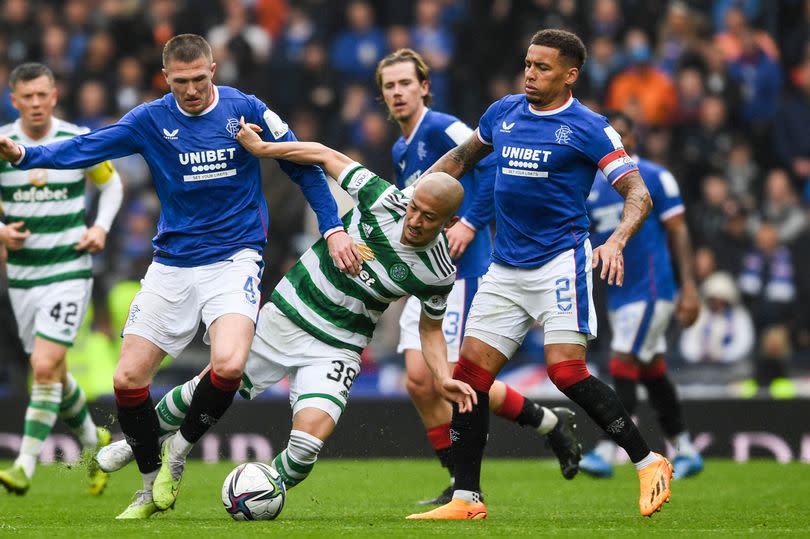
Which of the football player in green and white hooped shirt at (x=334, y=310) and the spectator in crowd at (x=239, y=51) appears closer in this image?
the football player in green and white hooped shirt at (x=334, y=310)

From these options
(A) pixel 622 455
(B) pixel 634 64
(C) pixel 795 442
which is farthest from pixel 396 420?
(B) pixel 634 64

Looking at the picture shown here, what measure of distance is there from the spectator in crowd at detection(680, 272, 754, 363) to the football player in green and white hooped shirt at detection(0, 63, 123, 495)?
659cm

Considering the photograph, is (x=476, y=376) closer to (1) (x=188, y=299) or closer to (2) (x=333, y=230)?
(2) (x=333, y=230)

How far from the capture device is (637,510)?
856 cm

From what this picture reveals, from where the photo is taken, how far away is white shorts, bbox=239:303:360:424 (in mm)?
7883

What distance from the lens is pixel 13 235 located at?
9.86 metres

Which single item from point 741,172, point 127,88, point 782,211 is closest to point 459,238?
point 782,211

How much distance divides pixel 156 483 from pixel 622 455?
6.63 m

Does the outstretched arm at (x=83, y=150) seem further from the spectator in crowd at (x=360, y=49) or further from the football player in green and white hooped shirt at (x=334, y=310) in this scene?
the spectator in crowd at (x=360, y=49)

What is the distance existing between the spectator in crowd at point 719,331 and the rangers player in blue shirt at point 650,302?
304 centimetres

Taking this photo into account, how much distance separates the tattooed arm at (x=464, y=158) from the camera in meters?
8.36

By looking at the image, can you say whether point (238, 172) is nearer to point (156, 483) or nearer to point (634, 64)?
point (156, 483)

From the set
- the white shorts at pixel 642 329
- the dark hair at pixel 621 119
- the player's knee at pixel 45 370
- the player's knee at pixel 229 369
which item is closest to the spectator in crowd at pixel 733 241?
the white shorts at pixel 642 329

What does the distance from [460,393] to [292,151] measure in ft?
5.49
